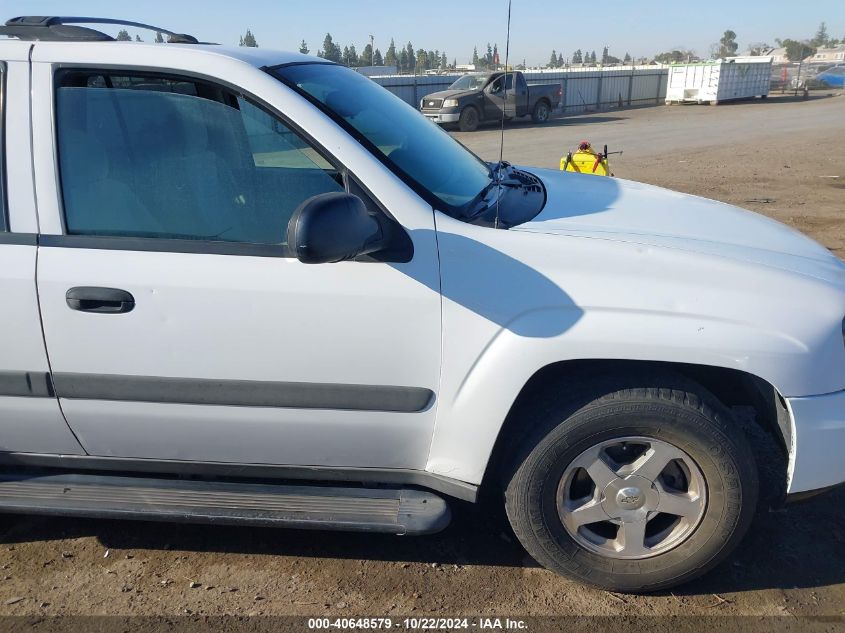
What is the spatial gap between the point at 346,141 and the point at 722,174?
11.4m

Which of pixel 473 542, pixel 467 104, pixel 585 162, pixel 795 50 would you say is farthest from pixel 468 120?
pixel 795 50

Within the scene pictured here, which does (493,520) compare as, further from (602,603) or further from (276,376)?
(276,376)

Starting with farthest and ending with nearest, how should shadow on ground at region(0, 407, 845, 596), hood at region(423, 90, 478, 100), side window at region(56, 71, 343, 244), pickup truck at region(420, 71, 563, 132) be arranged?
1. hood at region(423, 90, 478, 100)
2. pickup truck at region(420, 71, 563, 132)
3. shadow on ground at region(0, 407, 845, 596)
4. side window at region(56, 71, 343, 244)

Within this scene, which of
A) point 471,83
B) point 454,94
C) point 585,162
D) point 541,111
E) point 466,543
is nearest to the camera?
point 466,543

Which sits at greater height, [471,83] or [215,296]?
[215,296]

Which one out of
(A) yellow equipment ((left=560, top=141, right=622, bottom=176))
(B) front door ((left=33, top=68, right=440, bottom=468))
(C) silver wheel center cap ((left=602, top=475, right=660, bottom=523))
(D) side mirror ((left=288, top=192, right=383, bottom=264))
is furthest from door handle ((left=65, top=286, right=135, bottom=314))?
(A) yellow equipment ((left=560, top=141, right=622, bottom=176))

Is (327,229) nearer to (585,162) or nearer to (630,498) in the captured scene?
(630,498)

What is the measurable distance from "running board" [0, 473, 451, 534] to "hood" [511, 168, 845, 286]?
1080 millimetres

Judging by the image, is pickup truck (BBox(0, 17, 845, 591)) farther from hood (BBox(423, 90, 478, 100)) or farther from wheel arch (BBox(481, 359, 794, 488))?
hood (BBox(423, 90, 478, 100))

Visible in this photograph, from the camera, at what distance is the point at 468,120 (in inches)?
830

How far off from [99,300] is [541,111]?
23730mm

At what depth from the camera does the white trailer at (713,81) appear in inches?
1270

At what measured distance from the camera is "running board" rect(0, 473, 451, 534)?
2.57 meters

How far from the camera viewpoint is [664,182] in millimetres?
11672
